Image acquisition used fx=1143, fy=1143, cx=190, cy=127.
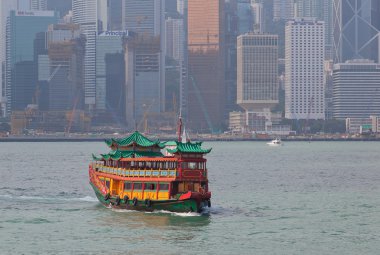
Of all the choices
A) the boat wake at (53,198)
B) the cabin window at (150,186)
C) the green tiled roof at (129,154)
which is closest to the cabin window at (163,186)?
the cabin window at (150,186)

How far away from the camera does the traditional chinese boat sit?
8119 centimetres

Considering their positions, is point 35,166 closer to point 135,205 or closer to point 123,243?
point 135,205

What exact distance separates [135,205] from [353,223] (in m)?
15.8

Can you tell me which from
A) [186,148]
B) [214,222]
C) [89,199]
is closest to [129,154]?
[186,148]

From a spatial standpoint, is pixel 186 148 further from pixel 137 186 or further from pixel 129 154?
pixel 129 154

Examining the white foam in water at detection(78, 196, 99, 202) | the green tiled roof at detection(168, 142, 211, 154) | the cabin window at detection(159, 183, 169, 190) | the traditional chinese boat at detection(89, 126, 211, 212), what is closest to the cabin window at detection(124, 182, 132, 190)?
the traditional chinese boat at detection(89, 126, 211, 212)

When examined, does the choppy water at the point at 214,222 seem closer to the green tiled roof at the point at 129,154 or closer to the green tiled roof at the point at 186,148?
the green tiled roof at the point at 129,154

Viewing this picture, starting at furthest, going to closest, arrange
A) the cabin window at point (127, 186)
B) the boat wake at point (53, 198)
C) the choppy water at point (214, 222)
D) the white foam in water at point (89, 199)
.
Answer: the boat wake at point (53, 198) → the white foam in water at point (89, 199) → the cabin window at point (127, 186) → the choppy water at point (214, 222)

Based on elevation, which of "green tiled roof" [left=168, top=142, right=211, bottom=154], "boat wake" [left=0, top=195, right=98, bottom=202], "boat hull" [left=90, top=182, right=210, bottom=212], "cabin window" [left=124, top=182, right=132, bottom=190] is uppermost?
"green tiled roof" [left=168, top=142, right=211, bottom=154]

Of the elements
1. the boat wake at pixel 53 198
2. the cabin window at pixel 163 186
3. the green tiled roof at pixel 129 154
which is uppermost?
the green tiled roof at pixel 129 154

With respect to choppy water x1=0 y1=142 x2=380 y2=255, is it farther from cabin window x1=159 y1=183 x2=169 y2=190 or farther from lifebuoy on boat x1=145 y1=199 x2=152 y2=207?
cabin window x1=159 y1=183 x2=169 y2=190

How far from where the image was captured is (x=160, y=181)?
3226 inches

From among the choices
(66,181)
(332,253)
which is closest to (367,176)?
(66,181)

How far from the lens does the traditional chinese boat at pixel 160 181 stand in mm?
81188
